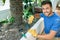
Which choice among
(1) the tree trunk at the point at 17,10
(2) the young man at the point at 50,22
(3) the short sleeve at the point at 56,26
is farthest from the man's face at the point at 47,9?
(1) the tree trunk at the point at 17,10

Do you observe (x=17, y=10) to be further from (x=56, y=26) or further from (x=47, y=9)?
(x=56, y=26)

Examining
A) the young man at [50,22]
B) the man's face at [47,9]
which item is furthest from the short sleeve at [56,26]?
the man's face at [47,9]

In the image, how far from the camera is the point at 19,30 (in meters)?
3.54

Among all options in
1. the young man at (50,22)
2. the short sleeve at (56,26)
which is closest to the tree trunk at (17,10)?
the young man at (50,22)

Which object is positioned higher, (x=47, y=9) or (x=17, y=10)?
(x=47, y=9)

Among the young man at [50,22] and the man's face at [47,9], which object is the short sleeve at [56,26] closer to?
the young man at [50,22]

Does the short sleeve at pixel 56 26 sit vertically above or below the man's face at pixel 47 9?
below

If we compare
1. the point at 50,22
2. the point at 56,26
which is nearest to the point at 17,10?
the point at 50,22

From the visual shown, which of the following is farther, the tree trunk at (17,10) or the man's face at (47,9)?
the tree trunk at (17,10)

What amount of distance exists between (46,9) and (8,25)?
5.51 ft

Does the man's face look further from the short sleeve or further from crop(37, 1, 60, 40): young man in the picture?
the short sleeve

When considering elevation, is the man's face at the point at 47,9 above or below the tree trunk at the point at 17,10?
above

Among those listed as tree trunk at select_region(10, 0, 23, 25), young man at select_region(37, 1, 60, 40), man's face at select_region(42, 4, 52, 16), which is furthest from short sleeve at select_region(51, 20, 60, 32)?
tree trunk at select_region(10, 0, 23, 25)

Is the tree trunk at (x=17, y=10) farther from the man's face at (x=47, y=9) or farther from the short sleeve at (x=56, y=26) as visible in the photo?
the short sleeve at (x=56, y=26)
